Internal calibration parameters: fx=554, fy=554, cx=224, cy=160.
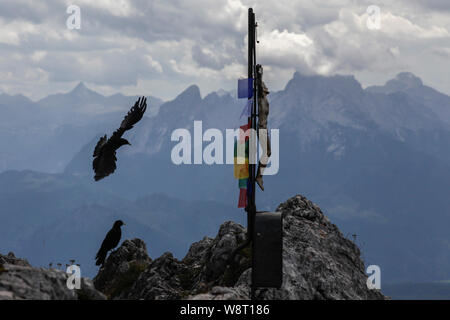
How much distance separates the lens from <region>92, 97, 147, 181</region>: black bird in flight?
70.2 feet

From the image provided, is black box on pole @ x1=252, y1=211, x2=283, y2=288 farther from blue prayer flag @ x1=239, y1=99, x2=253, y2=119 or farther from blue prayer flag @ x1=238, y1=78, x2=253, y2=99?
blue prayer flag @ x1=238, y1=78, x2=253, y2=99

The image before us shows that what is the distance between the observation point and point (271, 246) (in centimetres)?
1688

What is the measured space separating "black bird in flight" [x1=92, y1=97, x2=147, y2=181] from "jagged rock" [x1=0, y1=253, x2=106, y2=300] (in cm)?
825

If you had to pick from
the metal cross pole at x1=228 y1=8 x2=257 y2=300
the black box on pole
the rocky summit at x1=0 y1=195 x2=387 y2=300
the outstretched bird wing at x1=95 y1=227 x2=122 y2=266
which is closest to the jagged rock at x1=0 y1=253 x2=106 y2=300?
the rocky summit at x1=0 y1=195 x2=387 y2=300

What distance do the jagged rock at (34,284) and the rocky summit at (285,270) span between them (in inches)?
199

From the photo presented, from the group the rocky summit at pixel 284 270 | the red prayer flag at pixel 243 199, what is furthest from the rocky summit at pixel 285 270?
the red prayer flag at pixel 243 199

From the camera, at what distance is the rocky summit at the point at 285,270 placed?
62.7 ft

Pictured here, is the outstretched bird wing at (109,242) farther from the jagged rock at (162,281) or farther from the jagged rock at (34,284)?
the jagged rock at (34,284)

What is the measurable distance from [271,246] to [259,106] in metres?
4.79

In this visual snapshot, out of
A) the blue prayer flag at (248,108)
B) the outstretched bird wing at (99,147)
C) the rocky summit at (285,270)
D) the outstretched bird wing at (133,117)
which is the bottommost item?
the rocky summit at (285,270)
